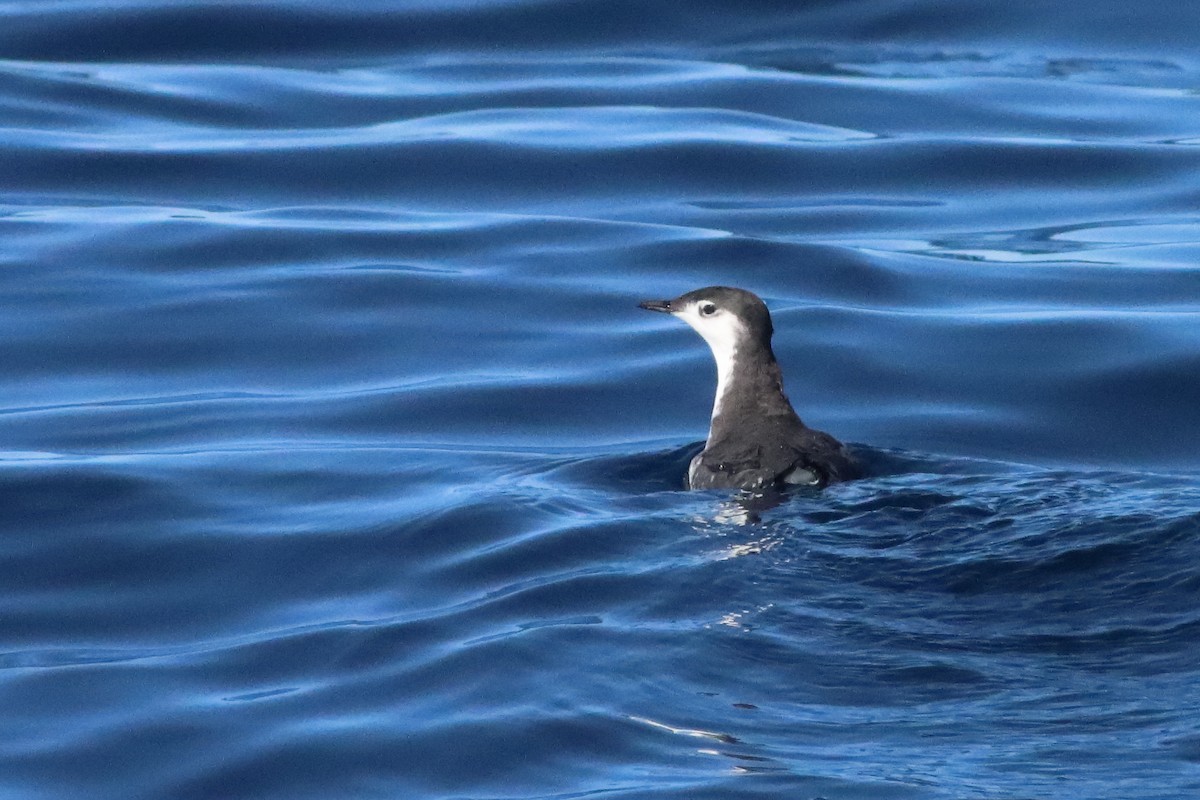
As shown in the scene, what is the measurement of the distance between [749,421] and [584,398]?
1.84 metres

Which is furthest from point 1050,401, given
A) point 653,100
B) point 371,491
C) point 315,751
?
point 653,100

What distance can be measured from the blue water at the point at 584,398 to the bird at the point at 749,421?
206 millimetres

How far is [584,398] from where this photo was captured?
11.1 meters

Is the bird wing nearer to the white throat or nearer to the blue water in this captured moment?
the blue water

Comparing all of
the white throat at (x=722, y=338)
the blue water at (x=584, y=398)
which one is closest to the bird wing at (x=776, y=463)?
the blue water at (x=584, y=398)

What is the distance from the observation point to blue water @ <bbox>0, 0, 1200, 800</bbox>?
251 inches

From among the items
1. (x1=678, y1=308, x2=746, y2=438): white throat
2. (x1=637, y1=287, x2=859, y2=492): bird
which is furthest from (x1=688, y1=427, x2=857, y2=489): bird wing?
(x1=678, y1=308, x2=746, y2=438): white throat

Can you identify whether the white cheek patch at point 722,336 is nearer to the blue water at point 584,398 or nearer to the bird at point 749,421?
the bird at point 749,421

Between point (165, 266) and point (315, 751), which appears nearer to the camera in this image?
point (315, 751)

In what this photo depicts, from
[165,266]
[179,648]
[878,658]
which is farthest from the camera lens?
[165,266]

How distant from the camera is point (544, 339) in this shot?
1219 centimetres

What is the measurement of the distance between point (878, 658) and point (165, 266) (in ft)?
27.3

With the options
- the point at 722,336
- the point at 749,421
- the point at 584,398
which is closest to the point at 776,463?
the point at 749,421

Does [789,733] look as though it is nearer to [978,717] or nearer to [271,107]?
[978,717]
